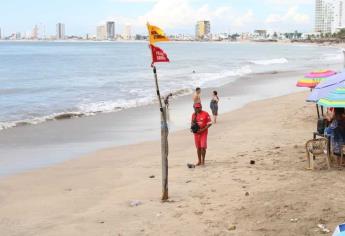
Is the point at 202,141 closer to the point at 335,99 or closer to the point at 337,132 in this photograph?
the point at 337,132

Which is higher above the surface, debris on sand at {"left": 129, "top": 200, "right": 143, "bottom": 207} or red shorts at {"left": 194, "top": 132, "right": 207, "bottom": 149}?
red shorts at {"left": 194, "top": 132, "right": 207, "bottom": 149}

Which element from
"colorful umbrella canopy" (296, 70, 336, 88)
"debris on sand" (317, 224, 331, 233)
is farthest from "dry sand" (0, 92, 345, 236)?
"colorful umbrella canopy" (296, 70, 336, 88)

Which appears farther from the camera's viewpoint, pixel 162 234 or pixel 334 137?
pixel 334 137

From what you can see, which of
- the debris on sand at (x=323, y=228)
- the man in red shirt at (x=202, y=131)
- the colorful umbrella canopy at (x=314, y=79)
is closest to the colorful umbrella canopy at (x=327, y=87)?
the man in red shirt at (x=202, y=131)

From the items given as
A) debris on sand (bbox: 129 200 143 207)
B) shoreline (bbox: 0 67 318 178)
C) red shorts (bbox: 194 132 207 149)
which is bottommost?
shoreline (bbox: 0 67 318 178)

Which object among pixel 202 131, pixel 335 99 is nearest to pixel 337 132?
pixel 335 99

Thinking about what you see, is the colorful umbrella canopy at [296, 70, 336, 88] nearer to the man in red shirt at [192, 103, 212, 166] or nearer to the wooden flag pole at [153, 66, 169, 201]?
the man in red shirt at [192, 103, 212, 166]

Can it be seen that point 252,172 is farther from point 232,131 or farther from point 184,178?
point 232,131

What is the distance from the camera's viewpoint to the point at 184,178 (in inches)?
370

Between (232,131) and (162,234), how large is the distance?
345 inches

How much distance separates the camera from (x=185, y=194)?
27.1ft

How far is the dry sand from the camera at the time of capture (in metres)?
6.76

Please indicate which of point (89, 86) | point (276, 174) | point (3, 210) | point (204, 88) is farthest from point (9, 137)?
point (89, 86)

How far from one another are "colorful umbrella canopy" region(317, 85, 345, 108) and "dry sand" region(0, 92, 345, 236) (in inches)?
45.6
